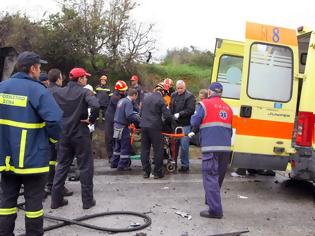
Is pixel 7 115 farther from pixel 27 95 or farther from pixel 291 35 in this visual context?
pixel 291 35

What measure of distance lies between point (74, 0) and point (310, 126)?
36.7 feet

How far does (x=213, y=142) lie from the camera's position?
592cm

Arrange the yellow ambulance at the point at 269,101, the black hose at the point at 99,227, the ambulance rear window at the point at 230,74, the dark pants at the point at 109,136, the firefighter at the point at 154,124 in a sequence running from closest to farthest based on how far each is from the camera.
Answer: the black hose at the point at 99,227 → the yellow ambulance at the point at 269,101 → the firefighter at the point at 154,124 → the ambulance rear window at the point at 230,74 → the dark pants at the point at 109,136

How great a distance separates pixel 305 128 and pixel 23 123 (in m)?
4.28

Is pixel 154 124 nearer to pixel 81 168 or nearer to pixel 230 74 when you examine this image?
pixel 230 74

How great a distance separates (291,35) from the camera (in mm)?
6789

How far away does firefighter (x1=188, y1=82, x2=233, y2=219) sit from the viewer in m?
5.89

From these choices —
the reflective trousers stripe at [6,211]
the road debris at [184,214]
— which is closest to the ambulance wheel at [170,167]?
the road debris at [184,214]

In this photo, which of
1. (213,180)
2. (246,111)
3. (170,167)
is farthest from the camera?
(170,167)

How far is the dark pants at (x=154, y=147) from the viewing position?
804 centimetres

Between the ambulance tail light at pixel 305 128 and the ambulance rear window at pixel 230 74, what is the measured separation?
248 cm

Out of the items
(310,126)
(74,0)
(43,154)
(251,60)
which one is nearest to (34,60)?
(43,154)

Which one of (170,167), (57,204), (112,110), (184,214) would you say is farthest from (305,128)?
→ (112,110)

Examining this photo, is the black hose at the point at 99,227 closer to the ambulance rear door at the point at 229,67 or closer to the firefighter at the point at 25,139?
the firefighter at the point at 25,139
